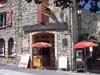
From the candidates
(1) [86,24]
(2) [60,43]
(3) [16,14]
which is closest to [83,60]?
(2) [60,43]

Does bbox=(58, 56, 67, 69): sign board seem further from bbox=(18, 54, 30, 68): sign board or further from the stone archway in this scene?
bbox=(18, 54, 30, 68): sign board

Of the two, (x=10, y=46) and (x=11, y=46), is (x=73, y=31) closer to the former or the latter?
(x=11, y=46)

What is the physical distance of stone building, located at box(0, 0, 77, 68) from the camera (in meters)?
24.3

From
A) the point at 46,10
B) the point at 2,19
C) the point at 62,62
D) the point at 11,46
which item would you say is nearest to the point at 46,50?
the point at 62,62

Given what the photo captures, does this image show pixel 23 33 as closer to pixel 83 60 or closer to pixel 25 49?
pixel 25 49

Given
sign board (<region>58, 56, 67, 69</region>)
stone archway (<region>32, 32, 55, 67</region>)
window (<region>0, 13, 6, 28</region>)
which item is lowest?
sign board (<region>58, 56, 67, 69</region>)

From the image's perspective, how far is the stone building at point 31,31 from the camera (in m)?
24.3

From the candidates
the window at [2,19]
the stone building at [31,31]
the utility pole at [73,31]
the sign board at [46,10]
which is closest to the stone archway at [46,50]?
the stone building at [31,31]

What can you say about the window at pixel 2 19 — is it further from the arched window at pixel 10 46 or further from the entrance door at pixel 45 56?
the entrance door at pixel 45 56

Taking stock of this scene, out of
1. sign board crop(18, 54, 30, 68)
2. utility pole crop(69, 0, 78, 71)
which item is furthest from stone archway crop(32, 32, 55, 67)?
utility pole crop(69, 0, 78, 71)

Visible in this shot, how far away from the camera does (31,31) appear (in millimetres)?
26234

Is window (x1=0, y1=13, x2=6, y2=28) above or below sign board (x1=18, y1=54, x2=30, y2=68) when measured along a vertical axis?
above

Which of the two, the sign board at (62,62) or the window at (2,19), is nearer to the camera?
the sign board at (62,62)

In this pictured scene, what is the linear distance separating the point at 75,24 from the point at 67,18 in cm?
81
